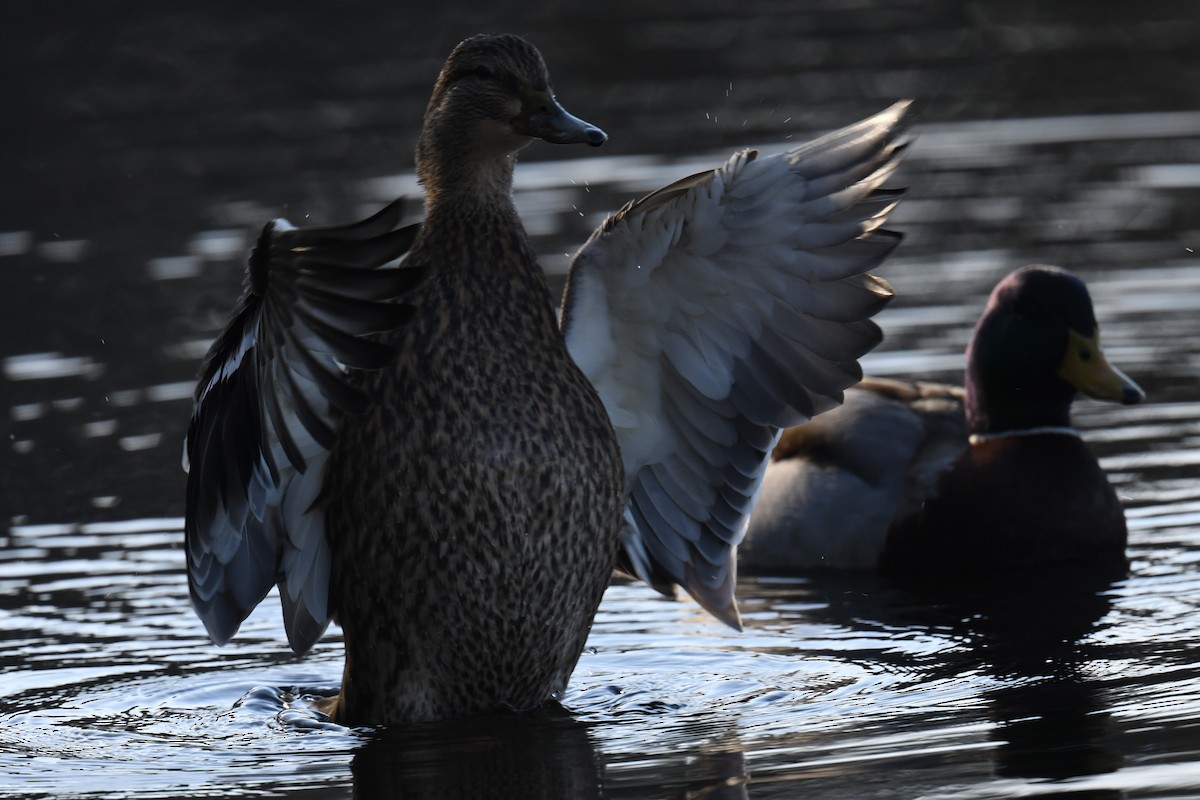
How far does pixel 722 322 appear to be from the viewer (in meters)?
6.48

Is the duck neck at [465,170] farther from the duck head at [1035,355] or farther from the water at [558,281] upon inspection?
the duck head at [1035,355]

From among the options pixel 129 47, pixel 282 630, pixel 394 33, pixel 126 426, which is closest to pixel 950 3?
pixel 394 33

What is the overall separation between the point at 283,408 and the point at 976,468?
353 cm

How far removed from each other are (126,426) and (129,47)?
10706 millimetres

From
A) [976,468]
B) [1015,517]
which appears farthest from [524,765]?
[976,468]

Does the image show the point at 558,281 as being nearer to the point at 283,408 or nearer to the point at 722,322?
the point at 722,322

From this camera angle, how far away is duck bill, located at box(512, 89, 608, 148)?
5.86 meters

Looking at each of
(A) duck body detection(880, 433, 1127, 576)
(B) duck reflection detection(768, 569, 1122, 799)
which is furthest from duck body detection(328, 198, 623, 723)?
(A) duck body detection(880, 433, 1127, 576)

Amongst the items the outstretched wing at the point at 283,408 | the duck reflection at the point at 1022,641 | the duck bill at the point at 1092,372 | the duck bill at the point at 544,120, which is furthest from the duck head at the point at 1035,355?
the outstretched wing at the point at 283,408

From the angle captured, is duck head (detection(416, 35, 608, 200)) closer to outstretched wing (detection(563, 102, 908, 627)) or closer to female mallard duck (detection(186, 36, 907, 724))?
female mallard duck (detection(186, 36, 907, 724))

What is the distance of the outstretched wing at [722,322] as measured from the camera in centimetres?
612

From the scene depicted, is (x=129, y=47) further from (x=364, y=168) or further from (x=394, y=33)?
(x=364, y=168)

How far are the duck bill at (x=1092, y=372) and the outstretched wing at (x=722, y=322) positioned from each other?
206 cm

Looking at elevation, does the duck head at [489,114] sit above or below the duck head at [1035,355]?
above
